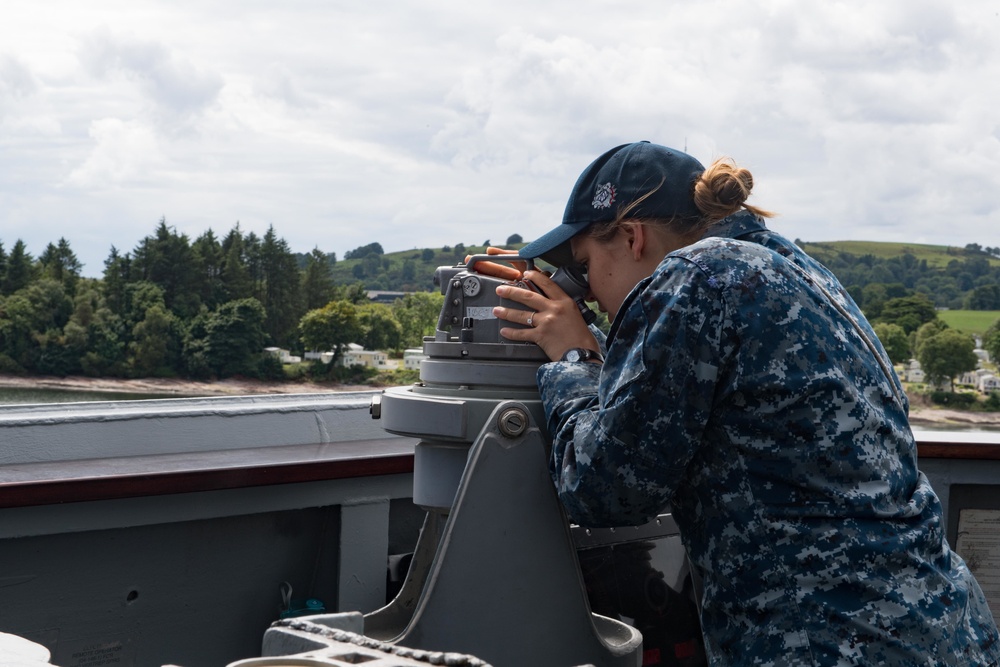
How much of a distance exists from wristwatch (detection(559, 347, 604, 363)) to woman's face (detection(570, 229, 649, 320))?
0.24ft

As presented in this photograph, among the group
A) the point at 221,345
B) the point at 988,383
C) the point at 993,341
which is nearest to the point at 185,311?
the point at 221,345

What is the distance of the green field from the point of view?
281ft

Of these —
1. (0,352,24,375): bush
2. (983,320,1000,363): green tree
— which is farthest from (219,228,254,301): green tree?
(983,320,1000,363): green tree

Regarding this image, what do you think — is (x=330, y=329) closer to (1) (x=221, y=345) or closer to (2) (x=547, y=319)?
(1) (x=221, y=345)

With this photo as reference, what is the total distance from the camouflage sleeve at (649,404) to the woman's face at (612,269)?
0.26m

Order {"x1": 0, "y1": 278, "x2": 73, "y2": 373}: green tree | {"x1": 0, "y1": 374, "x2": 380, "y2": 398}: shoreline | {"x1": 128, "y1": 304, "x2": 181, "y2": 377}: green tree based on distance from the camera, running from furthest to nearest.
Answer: {"x1": 128, "y1": 304, "x2": 181, "y2": 377}: green tree → {"x1": 0, "y1": 374, "x2": 380, "y2": 398}: shoreline → {"x1": 0, "y1": 278, "x2": 73, "y2": 373}: green tree

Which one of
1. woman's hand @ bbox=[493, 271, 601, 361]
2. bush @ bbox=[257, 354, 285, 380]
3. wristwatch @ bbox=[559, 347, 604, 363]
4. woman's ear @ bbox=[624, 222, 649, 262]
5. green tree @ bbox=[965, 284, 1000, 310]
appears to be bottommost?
bush @ bbox=[257, 354, 285, 380]

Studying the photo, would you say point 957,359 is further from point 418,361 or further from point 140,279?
point 418,361

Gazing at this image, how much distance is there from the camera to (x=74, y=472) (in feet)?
8.29

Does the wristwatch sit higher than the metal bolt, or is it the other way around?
the wristwatch

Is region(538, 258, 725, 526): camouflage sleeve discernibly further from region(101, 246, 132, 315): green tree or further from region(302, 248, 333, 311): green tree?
region(302, 248, 333, 311): green tree

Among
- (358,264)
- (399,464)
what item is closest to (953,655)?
(399,464)

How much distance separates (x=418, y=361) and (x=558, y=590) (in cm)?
51

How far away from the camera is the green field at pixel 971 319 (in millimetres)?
85688
